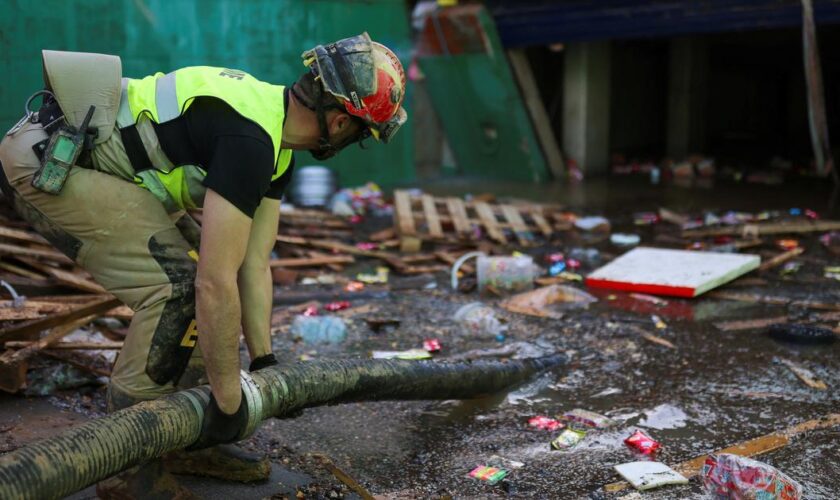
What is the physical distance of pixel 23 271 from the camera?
5309mm

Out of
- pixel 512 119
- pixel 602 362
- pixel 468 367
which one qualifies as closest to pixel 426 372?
pixel 468 367

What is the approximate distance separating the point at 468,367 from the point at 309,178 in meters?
6.48

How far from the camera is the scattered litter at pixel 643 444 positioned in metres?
3.95

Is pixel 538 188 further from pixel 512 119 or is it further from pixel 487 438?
pixel 487 438

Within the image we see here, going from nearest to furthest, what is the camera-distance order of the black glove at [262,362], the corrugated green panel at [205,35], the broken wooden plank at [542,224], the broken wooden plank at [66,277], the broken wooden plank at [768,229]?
1. the black glove at [262,362]
2. the broken wooden plank at [66,277]
3. the broken wooden plank at [768,229]
4. the broken wooden plank at [542,224]
5. the corrugated green panel at [205,35]

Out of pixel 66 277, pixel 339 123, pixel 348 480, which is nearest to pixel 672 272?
pixel 348 480

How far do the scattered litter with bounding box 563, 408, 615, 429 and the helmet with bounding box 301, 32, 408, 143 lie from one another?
192 centimetres

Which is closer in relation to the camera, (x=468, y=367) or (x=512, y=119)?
(x=468, y=367)

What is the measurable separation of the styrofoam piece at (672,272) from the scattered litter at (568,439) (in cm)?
256

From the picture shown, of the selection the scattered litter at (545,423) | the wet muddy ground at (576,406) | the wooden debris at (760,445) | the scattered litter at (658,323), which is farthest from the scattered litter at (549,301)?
the wooden debris at (760,445)

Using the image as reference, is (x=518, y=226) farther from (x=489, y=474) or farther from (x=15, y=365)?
(x=15, y=365)

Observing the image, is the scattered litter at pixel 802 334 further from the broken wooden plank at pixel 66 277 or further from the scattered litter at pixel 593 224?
the broken wooden plank at pixel 66 277

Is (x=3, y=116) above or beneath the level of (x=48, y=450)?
above

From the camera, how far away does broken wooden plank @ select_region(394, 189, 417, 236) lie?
8.51m
